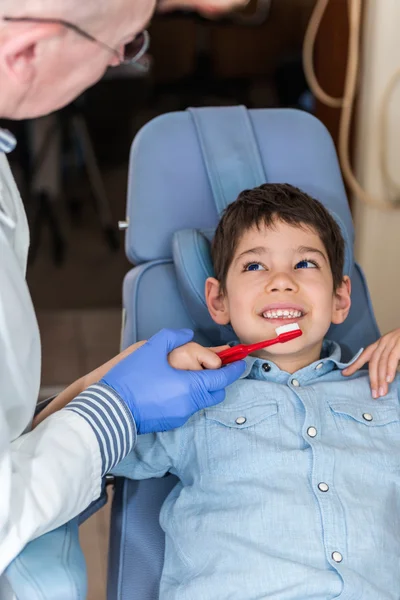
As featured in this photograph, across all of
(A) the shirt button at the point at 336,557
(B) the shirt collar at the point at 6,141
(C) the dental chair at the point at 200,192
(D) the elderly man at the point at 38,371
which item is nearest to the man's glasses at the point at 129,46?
(D) the elderly man at the point at 38,371

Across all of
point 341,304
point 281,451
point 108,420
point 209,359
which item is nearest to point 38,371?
point 108,420

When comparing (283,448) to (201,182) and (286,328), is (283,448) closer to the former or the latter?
(286,328)

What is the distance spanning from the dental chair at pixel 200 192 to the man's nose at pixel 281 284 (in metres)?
0.21

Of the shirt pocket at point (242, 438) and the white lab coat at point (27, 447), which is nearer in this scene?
the white lab coat at point (27, 447)

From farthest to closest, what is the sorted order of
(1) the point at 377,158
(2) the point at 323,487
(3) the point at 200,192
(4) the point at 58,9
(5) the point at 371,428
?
1. (1) the point at 377,158
2. (3) the point at 200,192
3. (5) the point at 371,428
4. (2) the point at 323,487
5. (4) the point at 58,9

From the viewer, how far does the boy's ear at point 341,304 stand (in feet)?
4.85

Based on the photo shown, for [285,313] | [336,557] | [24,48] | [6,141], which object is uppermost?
[24,48]

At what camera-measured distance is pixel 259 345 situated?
49.3 inches

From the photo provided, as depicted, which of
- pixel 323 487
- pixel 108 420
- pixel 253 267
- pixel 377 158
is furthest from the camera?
pixel 377 158

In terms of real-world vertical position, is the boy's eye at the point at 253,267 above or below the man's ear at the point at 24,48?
below

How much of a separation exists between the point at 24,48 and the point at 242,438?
703mm

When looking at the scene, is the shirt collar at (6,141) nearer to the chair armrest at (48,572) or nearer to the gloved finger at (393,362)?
the chair armrest at (48,572)

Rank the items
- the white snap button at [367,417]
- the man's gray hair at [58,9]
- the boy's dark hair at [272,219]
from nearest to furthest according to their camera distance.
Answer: the man's gray hair at [58,9]
the white snap button at [367,417]
the boy's dark hair at [272,219]

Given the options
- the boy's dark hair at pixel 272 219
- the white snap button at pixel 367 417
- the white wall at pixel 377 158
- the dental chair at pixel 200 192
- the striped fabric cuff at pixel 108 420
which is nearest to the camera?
the striped fabric cuff at pixel 108 420
